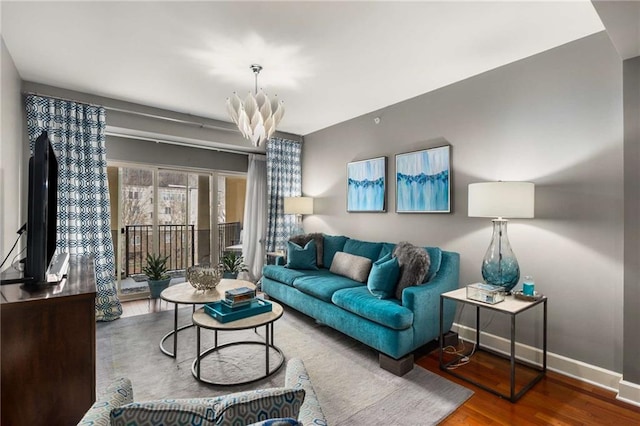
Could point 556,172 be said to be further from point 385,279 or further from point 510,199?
point 385,279

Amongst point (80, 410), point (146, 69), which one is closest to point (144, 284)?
point (146, 69)

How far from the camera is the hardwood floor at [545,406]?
75.4 inches

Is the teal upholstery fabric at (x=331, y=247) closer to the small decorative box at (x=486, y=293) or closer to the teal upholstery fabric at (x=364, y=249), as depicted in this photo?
the teal upholstery fabric at (x=364, y=249)

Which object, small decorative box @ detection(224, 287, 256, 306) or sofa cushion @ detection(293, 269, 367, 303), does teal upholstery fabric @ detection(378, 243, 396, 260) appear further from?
small decorative box @ detection(224, 287, 256, 306)

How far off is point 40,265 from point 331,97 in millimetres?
3020

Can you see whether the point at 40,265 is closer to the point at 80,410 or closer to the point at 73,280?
the point at 73,280

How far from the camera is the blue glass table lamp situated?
2334 mm

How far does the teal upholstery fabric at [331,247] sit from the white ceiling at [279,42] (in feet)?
6.01

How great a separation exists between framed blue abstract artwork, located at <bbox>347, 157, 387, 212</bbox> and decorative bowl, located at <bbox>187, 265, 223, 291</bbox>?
2.16 metres

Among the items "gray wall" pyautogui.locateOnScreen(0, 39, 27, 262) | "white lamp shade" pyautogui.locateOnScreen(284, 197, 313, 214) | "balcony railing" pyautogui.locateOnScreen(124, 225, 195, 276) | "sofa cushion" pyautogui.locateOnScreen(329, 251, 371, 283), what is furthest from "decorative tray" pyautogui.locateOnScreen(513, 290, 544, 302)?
"balcony railing" pyautogui.locateOnScreen(124, 225, 195, 276)

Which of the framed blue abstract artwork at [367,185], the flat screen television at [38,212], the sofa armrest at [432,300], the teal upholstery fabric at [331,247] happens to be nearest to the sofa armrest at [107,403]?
the flat screen television at [38,212]

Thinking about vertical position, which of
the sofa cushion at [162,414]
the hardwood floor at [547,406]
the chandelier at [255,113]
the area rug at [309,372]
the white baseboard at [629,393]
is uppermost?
the chandelier at [255,113]

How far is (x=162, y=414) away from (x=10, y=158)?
10.2 feet

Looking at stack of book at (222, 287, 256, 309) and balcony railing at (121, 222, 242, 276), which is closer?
stack of book at (222, 287, 256, 309)
